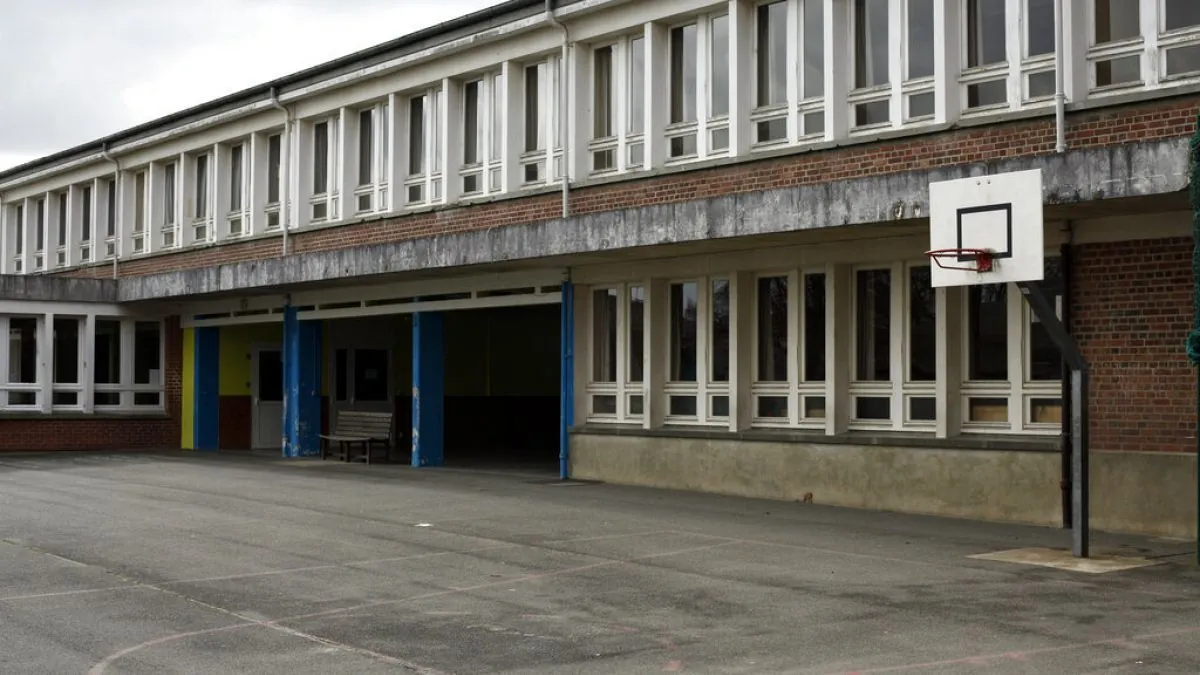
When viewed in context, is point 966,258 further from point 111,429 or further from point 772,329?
point 111,429

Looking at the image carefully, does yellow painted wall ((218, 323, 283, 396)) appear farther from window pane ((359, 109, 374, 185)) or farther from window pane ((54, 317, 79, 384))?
window pane ((359, 109, 374, 185))

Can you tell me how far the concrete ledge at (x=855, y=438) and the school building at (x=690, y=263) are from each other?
50 millimetres

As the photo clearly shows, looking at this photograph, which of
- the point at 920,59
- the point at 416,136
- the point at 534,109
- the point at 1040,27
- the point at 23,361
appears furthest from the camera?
the point at 23,361

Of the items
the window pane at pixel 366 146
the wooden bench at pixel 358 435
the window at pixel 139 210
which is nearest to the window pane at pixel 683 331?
the wooden bench at pixel 358 435

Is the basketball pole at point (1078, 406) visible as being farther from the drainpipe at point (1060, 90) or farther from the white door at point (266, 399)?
the white door at point (266, 399)

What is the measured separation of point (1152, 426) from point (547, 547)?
6.02 m

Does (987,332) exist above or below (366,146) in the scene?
below

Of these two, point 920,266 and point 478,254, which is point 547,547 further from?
point 478,254

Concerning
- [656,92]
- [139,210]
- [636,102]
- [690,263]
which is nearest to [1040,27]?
[690,263]

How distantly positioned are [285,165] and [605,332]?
29.6ft

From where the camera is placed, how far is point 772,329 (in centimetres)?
1786

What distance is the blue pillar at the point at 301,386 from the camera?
84.4 feet

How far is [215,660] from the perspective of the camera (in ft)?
26.2

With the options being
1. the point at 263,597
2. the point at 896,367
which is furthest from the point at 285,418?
the point at 263,597
